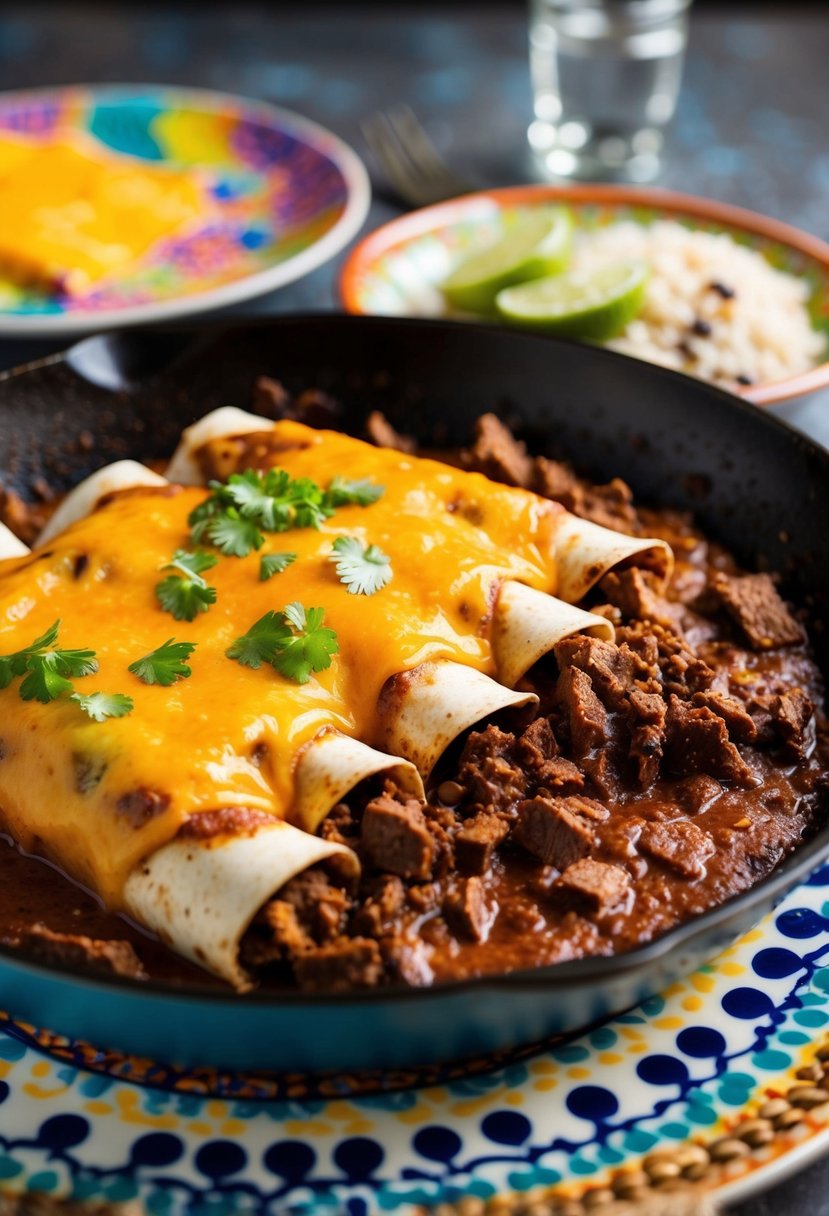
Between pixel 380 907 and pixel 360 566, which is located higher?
pixel 360 566

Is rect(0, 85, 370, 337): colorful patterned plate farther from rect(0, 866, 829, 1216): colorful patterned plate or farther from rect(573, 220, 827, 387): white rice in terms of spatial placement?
rect(0, 866, 829, 1216): colorful patterned plate

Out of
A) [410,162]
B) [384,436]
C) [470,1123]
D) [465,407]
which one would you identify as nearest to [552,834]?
[470,1123]

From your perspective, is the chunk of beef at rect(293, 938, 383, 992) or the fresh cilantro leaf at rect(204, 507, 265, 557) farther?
the fresh cilantro leaf at rect(204, 507, 265, 557)

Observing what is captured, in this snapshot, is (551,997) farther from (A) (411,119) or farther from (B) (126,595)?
(A) (411,119)

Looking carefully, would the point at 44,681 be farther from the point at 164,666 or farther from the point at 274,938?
the point at 274,938

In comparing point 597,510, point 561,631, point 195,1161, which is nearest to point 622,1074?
point 195,1161

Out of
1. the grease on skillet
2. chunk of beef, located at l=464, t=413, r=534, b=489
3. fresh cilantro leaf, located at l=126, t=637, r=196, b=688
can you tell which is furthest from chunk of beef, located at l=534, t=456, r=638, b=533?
fresh cilantro leaf, located at l=126, t=637, r=196, b=688
